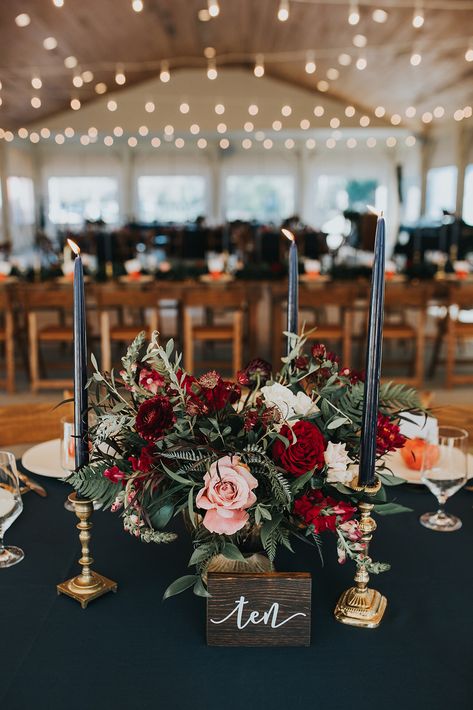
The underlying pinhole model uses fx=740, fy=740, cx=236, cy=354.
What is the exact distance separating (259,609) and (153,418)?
0.94ft

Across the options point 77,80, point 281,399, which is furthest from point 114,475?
point 77,80

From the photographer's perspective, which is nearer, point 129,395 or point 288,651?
point 288,651

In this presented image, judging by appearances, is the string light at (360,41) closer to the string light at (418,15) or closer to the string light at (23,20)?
the string light at (418,15)

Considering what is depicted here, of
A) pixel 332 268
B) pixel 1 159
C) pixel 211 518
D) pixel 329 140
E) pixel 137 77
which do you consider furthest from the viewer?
pixel 329 140

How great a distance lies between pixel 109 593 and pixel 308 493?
360 mm

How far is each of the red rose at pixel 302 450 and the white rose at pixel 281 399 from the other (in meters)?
0.05

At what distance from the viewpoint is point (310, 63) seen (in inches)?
423

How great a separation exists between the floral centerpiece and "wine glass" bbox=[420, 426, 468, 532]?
0.98 feet

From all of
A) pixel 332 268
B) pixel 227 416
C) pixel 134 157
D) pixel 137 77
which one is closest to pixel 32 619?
pixel 227 416

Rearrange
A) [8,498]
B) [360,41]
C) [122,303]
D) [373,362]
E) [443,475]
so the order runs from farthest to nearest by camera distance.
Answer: [360,41], [122,303], [443,475], [8,498], [373,362]

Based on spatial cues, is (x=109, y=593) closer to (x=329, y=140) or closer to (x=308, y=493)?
(x=308, y=493)

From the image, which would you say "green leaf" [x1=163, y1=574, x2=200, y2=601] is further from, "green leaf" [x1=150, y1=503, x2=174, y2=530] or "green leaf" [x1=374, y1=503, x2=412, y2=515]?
"green leaf" [x1=374, y1=503, x2=412, y2=515]

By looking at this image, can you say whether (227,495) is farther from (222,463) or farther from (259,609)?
(259,609)

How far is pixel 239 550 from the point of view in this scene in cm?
101
